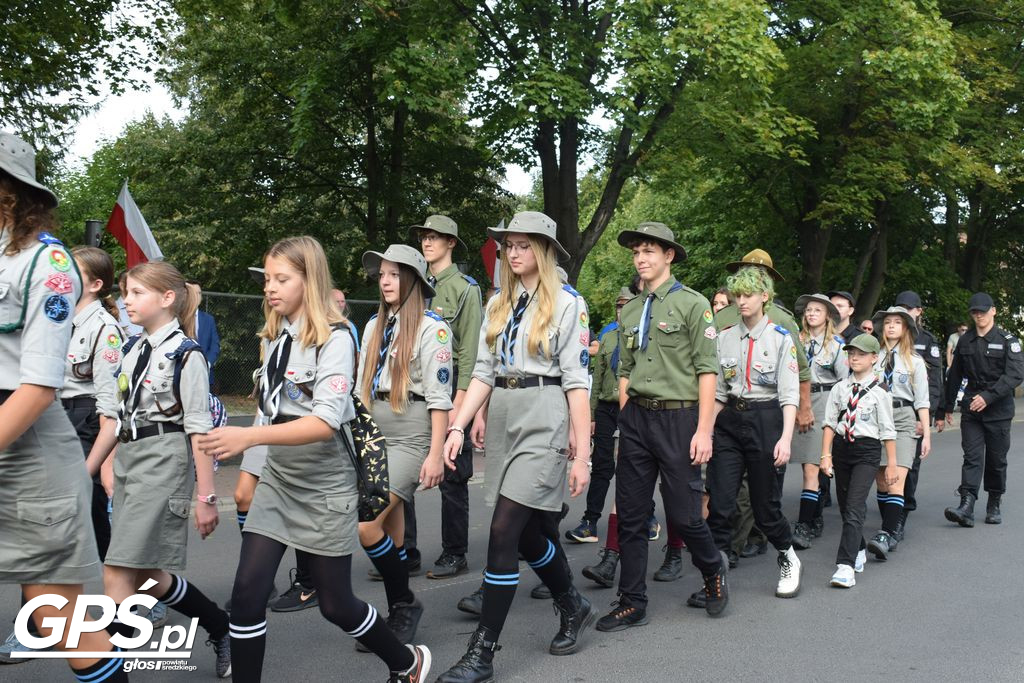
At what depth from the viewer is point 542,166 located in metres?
19.2

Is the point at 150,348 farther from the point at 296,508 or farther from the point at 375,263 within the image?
the point at 375,263

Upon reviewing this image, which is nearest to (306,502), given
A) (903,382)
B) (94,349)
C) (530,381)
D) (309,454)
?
(309,454)

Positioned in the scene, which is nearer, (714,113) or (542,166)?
(714,113)

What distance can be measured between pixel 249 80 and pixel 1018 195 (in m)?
20.9

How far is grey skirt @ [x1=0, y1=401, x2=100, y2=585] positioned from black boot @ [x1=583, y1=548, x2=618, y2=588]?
3909 mm

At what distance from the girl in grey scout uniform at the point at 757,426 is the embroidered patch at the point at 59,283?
13.8 feet

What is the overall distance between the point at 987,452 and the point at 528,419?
6528 millimetres

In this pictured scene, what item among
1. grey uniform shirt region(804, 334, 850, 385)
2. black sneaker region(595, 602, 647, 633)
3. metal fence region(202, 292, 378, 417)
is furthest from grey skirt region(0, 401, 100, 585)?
metal fence region(202, 292, 378, 417)

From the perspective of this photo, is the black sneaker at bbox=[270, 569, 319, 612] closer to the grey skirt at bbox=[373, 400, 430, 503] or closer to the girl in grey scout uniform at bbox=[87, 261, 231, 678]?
the grey skirt at bbox=[373, 400, 430, 503]

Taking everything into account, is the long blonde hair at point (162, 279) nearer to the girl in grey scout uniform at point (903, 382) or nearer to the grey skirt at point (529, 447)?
the grey skirt at point (529, 447)

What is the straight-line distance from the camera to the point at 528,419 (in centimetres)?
493

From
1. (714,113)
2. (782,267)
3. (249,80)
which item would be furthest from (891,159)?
(249,80)

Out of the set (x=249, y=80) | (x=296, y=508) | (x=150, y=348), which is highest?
(x=249, y=80)

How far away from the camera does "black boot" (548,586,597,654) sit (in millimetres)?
5258
